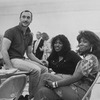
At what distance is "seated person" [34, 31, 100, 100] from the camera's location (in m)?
1.81

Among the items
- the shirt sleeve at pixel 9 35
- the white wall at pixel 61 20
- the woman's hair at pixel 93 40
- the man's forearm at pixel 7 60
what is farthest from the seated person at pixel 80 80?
the white wall at pixel 61 20

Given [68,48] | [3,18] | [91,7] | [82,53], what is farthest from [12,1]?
[82,53]

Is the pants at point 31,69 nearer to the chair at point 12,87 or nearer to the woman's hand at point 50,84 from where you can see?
the woman's hand at point 50,84

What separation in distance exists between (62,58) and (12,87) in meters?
1.08

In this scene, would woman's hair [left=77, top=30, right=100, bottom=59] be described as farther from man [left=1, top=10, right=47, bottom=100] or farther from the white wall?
the white wall

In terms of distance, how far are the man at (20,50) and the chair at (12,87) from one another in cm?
66

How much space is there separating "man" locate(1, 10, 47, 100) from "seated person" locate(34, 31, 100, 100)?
49 centimetres

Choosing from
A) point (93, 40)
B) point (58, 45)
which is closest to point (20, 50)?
point (58, 45)

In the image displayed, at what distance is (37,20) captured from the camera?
8.77 metres

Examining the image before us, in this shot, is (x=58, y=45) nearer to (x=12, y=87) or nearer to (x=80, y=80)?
(x=80, y=80)

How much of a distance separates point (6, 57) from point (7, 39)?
19cm

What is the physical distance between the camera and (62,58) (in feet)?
8.68

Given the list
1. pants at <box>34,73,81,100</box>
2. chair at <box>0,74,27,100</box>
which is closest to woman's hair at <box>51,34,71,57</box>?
pants at <box>34,73,81,100</box>

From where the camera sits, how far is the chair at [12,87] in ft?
5.04
